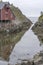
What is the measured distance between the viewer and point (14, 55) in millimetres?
34906

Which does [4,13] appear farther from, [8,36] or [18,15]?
[18,15]

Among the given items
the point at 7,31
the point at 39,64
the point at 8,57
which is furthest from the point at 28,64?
the point at 7,31

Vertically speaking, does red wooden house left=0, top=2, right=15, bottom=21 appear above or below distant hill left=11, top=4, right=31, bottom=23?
above

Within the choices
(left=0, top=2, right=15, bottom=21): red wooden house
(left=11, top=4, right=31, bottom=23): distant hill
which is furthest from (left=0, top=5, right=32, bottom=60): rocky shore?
(left=0, top=2, right=15, bottom=21): red wooden house

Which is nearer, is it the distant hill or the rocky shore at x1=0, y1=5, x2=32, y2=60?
the rocky shore at x1=0, y1=5, x2=32, y2=60

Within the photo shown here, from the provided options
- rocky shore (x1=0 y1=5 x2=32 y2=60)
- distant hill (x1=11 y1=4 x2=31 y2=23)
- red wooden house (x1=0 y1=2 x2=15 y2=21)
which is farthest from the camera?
distant hill (x1=11 y1=4 x2=31 y2=23)

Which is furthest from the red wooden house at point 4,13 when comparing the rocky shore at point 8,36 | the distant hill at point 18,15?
the distant hill at point 18,15

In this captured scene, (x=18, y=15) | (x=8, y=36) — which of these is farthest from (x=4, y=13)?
(x=18, y=15)

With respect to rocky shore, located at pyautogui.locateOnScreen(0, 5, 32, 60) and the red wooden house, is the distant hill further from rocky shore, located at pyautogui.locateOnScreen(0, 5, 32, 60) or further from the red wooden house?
the red wooden house

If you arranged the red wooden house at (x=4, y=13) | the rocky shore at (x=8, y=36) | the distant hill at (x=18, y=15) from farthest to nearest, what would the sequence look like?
1. the distant hill at (x=18, y=15)
2. the red wooden house at (x=4, y=13)
3. the rocky shore at (x=8, y=36)

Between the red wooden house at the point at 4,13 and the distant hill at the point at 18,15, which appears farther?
the distant hill at the point at 18,15

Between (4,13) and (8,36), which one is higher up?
(8,36)

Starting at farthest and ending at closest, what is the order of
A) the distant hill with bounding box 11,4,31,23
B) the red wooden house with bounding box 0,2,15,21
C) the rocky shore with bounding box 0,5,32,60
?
the distant hill with bounding box 11,4,31,23, the red wooden house with bounding box 0,2,15,21, the rocky shore with bounding box 0,5,32,60

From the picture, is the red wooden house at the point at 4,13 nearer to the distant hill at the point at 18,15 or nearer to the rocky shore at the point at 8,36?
the rocky shore at the point at 8,36
